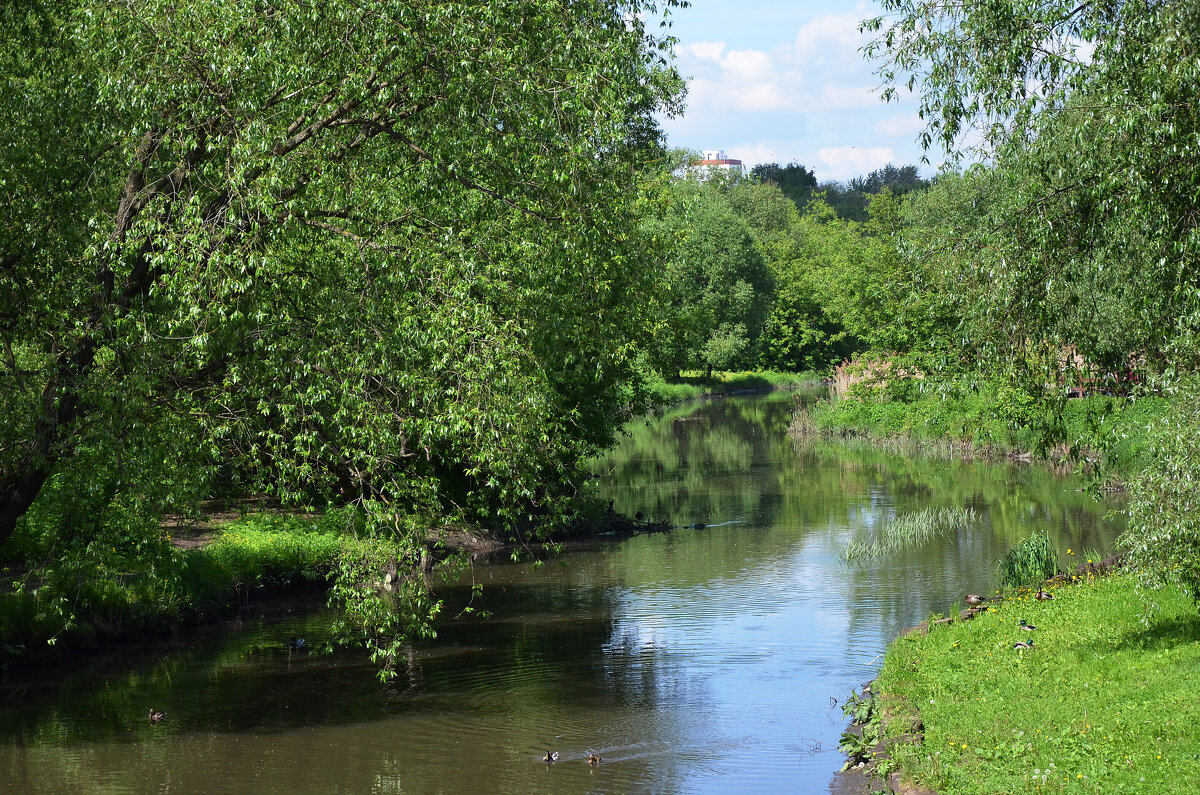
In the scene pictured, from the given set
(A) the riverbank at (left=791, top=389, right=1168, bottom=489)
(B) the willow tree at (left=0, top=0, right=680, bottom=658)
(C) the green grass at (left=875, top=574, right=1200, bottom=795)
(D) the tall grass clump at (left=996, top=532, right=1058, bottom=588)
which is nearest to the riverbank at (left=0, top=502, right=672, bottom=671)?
(B) the willow tree at (left=0, top=0, right=680, bottom=658)

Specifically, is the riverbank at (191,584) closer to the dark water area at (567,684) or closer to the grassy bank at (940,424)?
the dark water area at (567,684)

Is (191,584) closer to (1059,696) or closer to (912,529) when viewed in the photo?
(1059,696)

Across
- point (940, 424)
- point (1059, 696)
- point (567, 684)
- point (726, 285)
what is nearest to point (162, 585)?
point (567, 684)

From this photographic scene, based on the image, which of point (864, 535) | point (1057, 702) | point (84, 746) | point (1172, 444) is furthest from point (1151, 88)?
point (864, 535)

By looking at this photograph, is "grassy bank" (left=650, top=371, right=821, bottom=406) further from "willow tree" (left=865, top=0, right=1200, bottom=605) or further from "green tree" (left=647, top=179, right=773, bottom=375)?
"willow tree" (left=865, top=0, right=1200, bottom=605)

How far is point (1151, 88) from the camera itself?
1012cm

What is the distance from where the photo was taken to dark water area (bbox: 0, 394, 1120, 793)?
13273 millimetres

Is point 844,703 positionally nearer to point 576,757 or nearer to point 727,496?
point 576,757

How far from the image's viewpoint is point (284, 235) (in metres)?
12.5

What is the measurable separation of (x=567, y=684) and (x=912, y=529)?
506 inches

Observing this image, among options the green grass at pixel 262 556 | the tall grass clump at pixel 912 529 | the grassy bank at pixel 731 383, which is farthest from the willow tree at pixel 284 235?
the grassy bank at pixel 731 383

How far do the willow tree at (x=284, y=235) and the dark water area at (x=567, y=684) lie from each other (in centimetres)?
298

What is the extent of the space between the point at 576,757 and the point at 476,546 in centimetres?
1458

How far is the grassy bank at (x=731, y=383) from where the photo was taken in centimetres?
7594
